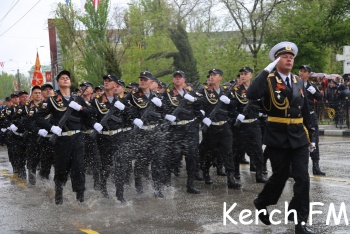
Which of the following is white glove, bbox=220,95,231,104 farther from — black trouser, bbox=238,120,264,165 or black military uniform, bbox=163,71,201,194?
black trouser, bbox=238,120,264,165

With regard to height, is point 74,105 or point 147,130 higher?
point 74,105

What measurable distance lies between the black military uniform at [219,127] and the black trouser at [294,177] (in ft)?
10.4

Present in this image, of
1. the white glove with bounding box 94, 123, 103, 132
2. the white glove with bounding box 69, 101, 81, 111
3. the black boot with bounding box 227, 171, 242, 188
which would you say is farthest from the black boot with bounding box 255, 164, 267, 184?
the white glove with bounding box 69, 101, 81, 111

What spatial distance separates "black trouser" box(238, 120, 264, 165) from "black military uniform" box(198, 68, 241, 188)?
436mm

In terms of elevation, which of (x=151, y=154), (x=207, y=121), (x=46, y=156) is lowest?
(x=46, y=156)

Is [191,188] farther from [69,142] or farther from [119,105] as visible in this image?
[69,142]

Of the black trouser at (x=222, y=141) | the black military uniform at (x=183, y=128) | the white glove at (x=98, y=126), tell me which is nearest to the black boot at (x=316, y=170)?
the black trouser at (x=222, y=141)

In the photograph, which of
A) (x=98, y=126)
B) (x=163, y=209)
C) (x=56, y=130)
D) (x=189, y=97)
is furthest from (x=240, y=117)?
(x=56, y=130)

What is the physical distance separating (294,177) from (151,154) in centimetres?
356

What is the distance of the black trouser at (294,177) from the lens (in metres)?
6.18

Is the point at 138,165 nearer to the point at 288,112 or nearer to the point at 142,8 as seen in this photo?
the point at 288,112

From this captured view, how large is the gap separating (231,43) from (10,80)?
11567cm

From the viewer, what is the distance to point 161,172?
934cm

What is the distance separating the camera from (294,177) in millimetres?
6266
